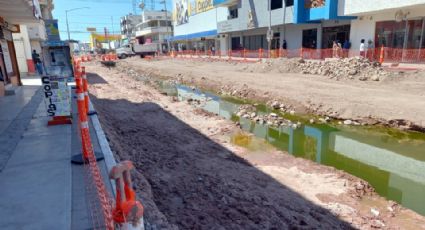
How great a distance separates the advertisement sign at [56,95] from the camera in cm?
696

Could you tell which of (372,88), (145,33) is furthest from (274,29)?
(145,33)

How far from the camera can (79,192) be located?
4.07 m

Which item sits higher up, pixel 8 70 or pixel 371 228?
pixel 8 70

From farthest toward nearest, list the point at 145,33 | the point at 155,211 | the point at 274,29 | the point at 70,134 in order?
the point at 145,33, the point at 274,29, the point at 70,134, the point at 155,211

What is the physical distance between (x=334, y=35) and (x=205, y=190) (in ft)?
80.7

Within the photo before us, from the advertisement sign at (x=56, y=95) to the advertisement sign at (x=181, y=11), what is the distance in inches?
2052

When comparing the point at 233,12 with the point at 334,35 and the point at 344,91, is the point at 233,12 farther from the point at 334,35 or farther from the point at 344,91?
the point at 344,91

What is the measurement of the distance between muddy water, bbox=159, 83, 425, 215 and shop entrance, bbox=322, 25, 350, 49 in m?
16.5

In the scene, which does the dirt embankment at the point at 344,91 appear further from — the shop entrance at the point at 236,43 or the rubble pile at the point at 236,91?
the shop entrance at the point at 236,43

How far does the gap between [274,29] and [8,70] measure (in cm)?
2557

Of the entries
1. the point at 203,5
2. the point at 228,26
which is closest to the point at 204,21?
the point at 203,5

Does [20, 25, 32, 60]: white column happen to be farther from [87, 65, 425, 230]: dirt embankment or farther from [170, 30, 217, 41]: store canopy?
[170, 30, 217, 41]: store canopy

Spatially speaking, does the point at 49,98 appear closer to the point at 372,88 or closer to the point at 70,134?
the point at 70,134

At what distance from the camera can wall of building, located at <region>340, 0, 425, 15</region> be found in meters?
17.2
